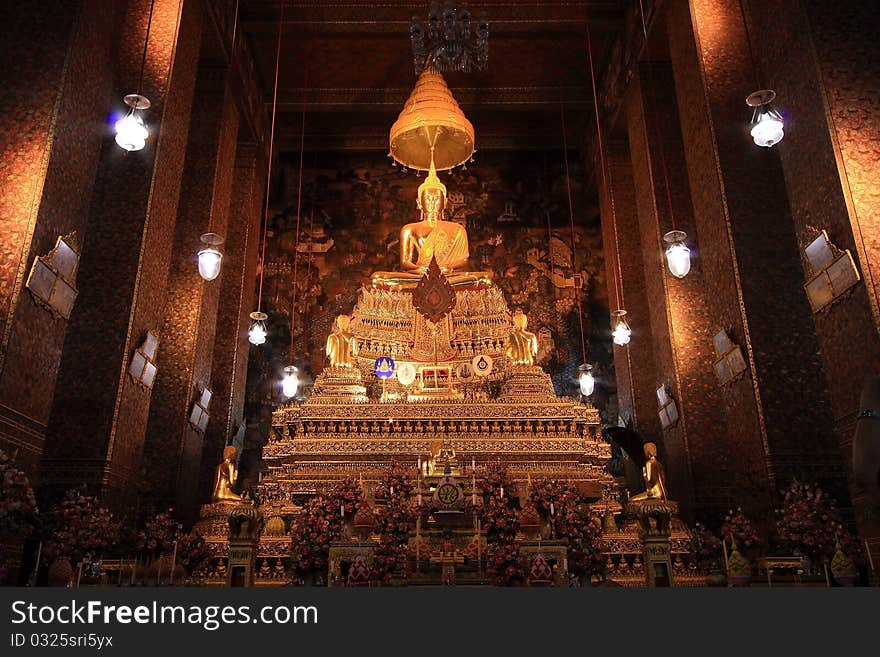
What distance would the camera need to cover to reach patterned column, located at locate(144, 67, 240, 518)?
750 cm

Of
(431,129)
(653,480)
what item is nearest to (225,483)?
(653,480)

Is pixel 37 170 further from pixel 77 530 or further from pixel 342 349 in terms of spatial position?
pixel 342 349

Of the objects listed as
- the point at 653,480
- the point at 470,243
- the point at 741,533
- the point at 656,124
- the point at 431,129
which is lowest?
the point at 741,533

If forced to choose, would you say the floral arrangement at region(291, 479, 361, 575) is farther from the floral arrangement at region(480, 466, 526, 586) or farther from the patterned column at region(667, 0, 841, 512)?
the patterned column at region(667, 0, 841, 512)

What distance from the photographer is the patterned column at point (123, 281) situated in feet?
18.2

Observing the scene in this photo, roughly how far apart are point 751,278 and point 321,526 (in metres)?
4.13

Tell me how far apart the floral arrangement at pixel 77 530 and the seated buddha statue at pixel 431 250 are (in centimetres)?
532

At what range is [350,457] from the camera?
683 cm

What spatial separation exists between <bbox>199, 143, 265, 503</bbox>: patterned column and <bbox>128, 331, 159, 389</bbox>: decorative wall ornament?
2.99m

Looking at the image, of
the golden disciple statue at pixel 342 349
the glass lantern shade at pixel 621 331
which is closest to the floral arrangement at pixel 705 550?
the glass lantern shade at pixel 621 331

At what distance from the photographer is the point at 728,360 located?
20.2 feet

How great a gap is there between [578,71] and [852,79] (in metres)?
7.59

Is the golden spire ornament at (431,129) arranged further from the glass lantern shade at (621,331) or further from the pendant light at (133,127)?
the pendant light at (133,127)

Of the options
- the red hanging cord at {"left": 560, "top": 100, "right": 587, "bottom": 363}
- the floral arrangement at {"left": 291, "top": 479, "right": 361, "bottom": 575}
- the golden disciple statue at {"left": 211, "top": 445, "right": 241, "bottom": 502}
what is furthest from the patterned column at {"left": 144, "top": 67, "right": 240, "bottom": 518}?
the red hanging cord at {"left": 560, "top": 100, "right": 587, "bottom": 363}
